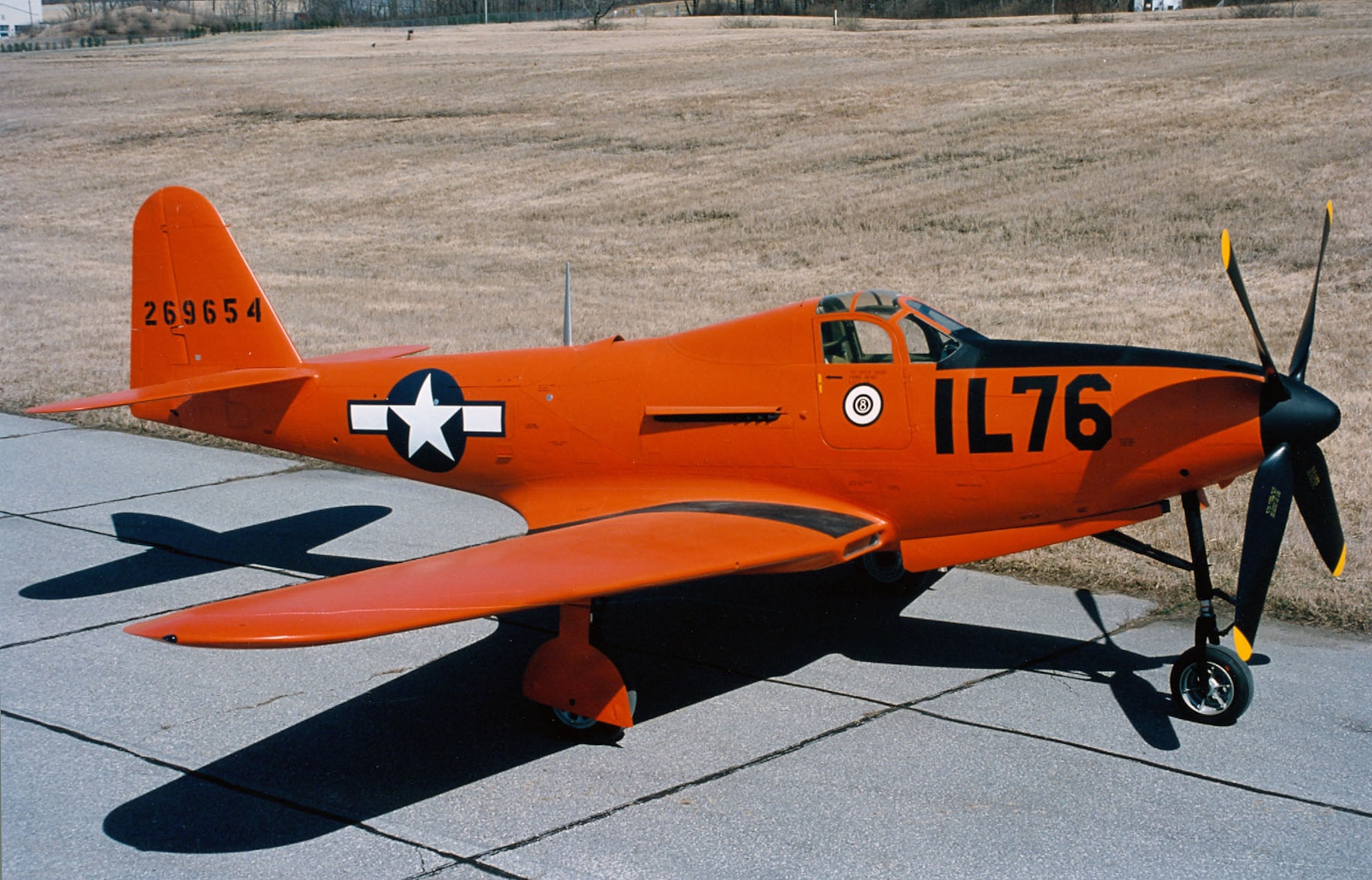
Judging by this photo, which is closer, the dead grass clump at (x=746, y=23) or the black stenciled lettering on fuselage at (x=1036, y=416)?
the black stenciled lettering on fuselage at (x=1036, y=416)

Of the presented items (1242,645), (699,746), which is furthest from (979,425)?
(699,746)

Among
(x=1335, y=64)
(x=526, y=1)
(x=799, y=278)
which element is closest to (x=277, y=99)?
(x=799, y=278)

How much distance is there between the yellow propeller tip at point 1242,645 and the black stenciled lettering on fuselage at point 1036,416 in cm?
128

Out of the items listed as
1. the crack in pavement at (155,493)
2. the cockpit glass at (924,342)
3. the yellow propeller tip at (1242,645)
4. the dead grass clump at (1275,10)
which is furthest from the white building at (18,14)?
the yellow propeller tip at (1242,645)

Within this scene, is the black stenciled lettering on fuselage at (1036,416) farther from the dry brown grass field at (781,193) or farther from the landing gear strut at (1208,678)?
the dry brown grass field at (781,193)

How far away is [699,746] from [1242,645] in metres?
2.85

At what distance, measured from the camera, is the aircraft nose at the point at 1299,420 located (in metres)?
6.22

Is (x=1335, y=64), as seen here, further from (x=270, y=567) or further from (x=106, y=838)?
(x=106, y=838)

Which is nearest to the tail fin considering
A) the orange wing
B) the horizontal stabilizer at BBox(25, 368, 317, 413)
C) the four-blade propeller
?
the horizontal stabilizer at BBox(25, 368, 317, 413)

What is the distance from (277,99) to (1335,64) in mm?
36433

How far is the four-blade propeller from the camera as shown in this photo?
6090mm

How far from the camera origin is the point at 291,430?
28.8 feet

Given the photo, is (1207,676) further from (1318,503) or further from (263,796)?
(263,796)

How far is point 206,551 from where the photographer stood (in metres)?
9.64
